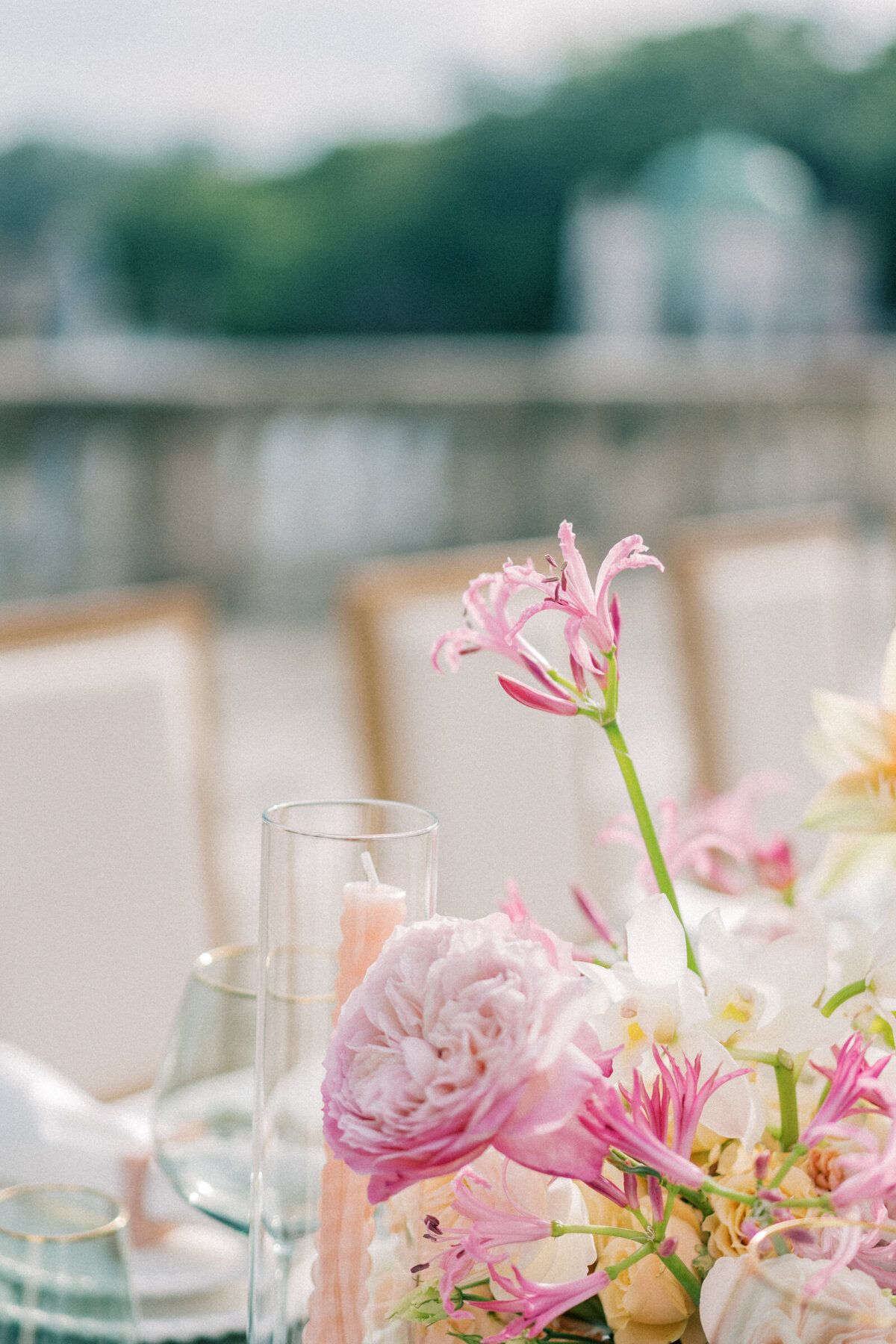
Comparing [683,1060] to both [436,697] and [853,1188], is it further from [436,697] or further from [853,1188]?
[436,697]

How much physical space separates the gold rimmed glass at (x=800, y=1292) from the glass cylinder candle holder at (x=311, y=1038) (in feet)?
0.39

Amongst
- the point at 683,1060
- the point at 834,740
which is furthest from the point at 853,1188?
the point at 834,740

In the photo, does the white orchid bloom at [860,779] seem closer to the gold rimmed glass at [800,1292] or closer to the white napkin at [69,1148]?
the gold rimmed glass at [800,1292]

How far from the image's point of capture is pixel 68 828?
1155 mm

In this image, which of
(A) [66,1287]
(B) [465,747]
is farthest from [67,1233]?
(B) [465,747]

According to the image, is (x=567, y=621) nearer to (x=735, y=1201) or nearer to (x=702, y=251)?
(x=735, y=1201)

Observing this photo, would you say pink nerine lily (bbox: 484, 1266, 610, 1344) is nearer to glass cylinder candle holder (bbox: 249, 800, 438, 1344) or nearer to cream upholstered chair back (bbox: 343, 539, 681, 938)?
glass cylinder candle holder (bbox: 249, 800, 438, 1344)

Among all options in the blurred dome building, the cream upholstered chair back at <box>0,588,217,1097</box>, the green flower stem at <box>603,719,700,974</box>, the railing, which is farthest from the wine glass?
the blurred dome building

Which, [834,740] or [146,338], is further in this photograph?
[146,338]

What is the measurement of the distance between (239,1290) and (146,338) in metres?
19.7

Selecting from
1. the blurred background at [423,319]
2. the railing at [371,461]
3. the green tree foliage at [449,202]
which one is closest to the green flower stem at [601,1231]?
the blurred background at [423,319]

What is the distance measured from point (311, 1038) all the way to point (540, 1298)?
0.35 ft

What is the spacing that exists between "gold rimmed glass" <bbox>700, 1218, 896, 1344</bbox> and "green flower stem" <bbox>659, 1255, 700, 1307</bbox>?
0.02 m

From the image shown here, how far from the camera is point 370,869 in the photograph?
41 cm
